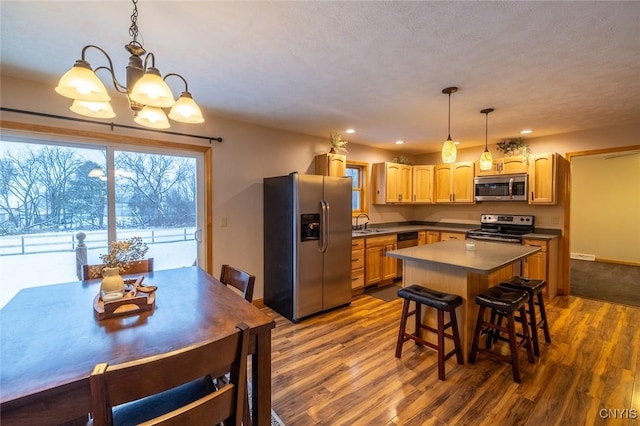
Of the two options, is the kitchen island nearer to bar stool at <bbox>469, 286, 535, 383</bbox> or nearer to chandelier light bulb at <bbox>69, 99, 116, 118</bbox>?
bar stool at <bbox>469, 286, 535, 383</bbox>

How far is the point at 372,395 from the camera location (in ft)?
6.86

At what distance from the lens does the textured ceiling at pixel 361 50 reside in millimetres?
1590

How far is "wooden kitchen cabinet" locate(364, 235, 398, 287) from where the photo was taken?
173 inches

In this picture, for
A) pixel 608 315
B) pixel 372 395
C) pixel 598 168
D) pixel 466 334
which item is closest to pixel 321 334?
pixel 372 395

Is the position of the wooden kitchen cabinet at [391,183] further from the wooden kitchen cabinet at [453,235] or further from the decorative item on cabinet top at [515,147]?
the decorative item on cabinet top at [515,147]

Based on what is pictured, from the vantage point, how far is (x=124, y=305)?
4.83 ft

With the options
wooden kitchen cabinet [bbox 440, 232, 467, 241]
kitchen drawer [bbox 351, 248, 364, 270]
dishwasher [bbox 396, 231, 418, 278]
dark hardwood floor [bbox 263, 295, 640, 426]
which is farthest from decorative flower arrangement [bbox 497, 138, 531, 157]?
kitchen drawer [bbox 351, 248, 364, 270]

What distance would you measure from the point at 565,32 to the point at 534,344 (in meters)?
2.46

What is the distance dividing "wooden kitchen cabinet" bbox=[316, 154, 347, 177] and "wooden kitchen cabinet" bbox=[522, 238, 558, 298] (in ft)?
9.42

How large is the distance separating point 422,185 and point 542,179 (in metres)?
1.87

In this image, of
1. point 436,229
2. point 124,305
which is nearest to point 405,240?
point 436,229

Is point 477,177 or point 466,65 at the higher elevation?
point 466,65

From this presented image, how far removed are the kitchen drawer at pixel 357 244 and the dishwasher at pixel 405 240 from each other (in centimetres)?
96

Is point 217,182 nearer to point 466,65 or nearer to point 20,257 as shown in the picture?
point 20,257
